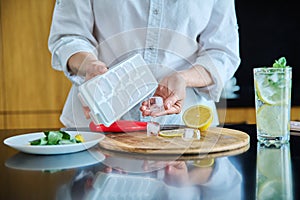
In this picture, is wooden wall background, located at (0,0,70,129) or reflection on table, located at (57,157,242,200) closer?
reflection on table, located at (57,157,242,200)

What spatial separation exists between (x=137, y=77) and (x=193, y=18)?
470mm

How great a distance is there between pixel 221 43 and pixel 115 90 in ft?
1.85

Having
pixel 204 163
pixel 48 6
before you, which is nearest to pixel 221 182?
pixel 204 163

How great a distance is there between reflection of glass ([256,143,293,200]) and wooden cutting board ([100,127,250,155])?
61 mm

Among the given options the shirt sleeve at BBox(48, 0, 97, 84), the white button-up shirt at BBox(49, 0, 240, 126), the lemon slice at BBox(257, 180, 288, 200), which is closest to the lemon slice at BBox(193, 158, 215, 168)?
the lemon slice at BBox(257, 180, 288, 200)

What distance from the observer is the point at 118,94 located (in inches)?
29.5

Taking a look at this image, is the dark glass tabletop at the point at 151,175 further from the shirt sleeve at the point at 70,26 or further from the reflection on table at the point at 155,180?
the shirt sleeve at the point at 70,26

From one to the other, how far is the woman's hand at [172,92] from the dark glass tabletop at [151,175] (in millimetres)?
195

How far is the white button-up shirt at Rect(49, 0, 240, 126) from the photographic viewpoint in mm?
1166

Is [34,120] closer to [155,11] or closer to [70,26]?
[70,26]

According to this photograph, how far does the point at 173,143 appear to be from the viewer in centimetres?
83

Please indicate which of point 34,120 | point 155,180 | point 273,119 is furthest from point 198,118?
point 34,120

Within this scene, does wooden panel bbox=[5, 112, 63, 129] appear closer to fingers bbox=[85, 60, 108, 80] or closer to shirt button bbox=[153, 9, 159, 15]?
shirt button bbox=[153, 9, 159, 15]

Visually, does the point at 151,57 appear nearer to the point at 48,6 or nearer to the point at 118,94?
the point at 118,94
